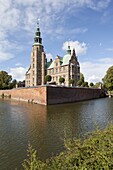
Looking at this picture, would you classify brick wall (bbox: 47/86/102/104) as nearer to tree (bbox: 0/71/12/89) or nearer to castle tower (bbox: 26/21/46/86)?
castle tower (bbox: 26/21/46/86)

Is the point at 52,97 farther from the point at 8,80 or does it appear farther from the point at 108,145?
the point at 8,80

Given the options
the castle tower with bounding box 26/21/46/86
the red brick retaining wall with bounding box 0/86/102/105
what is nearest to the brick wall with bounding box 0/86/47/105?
the red brick retaining wall with bounding box 0/86/102/105

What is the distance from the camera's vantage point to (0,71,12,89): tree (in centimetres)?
5993

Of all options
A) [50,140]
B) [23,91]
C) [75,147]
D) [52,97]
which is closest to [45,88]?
[52,97]

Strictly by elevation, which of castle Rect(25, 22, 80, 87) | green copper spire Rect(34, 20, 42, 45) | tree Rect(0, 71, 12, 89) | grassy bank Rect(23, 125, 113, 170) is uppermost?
green copper spire Rect(34, 20, 42, 45)

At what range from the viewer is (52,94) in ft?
99.8

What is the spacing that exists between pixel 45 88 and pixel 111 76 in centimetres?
2499

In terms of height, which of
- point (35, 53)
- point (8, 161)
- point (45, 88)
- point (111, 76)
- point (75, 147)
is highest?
point (35, 53)

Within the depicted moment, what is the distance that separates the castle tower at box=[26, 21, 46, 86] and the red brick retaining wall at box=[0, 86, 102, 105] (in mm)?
16543

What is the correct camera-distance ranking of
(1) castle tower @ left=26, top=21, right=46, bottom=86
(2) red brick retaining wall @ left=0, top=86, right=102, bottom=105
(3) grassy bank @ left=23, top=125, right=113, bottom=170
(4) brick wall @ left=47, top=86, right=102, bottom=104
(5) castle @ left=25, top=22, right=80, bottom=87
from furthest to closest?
(1) castle tower @ left=26, top=21, right=46, bottom=86 < (5) castle @ left=25, top=22, right=80, bottom=87 < (4) brick wall @ left=47, top=86, right=102, bottom=104 < (2) red brick retaining wall @ left=0, top=86, right=102, bottom=105 < (3) grassy bank @ left=23, top=125, right=113, bottom=170

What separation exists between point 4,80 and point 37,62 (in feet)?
42.6

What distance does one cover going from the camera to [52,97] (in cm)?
3039

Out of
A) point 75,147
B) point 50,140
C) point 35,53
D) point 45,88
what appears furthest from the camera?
point 35,53

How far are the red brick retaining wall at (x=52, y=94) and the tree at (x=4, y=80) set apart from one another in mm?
15765
